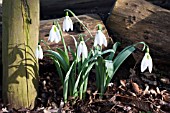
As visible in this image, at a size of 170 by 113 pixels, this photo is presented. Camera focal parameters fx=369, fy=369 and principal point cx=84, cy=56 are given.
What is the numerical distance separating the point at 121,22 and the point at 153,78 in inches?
21.0

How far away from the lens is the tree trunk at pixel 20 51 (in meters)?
2.48

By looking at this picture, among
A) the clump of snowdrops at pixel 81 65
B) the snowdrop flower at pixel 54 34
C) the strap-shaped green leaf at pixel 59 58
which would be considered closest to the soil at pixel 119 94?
the clump of snowdrops at pixel 81 65

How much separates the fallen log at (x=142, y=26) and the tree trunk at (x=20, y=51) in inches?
31.3

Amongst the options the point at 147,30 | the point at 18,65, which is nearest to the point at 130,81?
the point at 147,30

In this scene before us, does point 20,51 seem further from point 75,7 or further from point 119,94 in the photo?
point 75,7

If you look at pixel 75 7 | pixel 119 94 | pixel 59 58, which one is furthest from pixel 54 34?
pixel 75 7

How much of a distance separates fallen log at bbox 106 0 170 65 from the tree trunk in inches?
31.3

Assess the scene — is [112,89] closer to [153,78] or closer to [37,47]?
[153,78]

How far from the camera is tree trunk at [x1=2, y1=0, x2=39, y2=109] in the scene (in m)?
2.48

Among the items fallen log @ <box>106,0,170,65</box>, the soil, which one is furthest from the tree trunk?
fallen log @ <box>106,0,170,65</box>

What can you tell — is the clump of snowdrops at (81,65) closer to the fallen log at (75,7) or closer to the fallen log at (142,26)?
the fallen log at (142,26)

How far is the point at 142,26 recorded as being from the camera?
3.04 m

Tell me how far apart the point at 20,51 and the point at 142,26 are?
106cm

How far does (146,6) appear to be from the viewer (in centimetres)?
315
